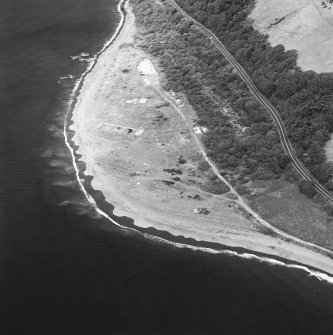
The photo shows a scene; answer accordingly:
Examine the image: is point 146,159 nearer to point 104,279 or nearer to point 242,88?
point 242,88

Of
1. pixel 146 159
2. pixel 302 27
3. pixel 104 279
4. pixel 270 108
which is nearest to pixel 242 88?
pixel 270 108

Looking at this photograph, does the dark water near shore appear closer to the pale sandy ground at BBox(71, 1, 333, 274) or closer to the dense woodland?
the pale sandy ground at BBox(71, 1, 333, 274)

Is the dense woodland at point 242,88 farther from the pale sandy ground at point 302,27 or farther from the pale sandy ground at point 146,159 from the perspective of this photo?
the pale sandy ground at point 146,159

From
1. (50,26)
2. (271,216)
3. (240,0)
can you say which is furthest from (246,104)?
(50,26)

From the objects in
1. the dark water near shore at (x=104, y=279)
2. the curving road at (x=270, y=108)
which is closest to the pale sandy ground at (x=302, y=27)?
the curving road at (x=270, y=108)

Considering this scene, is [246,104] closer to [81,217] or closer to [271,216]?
[271,216]

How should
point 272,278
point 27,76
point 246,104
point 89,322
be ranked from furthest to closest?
point 27,76, point 246,104, point 272,278, point 89,322
